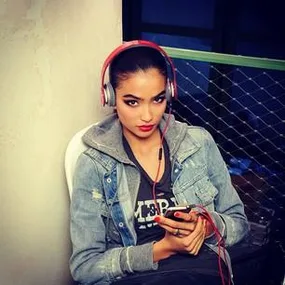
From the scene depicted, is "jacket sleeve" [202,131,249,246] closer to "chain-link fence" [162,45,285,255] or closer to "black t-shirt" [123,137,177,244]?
"black t-shirt" [123,137,177,244]

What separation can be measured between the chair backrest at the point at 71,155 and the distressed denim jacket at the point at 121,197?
34 millimetres

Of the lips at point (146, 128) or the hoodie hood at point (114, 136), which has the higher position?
the lips at point (146, 128)

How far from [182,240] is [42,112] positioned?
0.51 meters

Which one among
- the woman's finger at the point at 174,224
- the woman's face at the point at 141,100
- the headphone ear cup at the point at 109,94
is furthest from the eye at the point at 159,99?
the woman's finger at the point at 174,224

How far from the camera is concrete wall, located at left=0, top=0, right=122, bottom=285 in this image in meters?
1.16

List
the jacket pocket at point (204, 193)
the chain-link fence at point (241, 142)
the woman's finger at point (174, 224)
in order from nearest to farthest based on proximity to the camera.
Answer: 1. the woman's finger at point (174, 224)
2. the jacket pocket at point (204, 193)
3. the chain-link fence at point (241, 142)

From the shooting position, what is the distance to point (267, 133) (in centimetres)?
264

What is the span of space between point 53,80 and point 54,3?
21 cm

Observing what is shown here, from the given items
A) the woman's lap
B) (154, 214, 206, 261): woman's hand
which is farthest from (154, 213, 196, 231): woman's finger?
the woman's lap

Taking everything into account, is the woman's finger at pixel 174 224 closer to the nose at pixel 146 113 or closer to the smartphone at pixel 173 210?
the smartphone at pixel 173 210

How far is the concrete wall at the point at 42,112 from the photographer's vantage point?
1.16 metres

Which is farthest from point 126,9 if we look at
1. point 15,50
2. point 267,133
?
point 15,50

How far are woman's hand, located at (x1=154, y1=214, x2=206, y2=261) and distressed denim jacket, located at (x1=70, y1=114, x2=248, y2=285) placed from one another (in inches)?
1.3

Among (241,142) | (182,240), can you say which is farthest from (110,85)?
(241,142)
